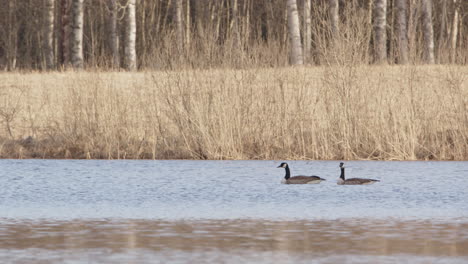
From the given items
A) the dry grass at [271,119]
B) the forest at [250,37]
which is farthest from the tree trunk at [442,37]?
→ the dry grass at [271,119]

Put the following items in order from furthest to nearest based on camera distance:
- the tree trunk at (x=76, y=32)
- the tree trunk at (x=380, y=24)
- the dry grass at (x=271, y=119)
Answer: the tree trunk at (x=76, y=32), the tree trunk at (x=380, y=24), the dry grass at (x=271, y=119)

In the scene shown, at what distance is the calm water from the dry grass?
75 cm

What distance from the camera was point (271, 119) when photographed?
15.8m

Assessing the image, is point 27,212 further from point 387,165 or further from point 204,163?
point 387,165

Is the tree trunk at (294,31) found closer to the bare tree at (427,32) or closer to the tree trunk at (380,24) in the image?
the tree trunk at (380,24)

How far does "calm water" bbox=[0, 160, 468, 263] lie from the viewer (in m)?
7.21

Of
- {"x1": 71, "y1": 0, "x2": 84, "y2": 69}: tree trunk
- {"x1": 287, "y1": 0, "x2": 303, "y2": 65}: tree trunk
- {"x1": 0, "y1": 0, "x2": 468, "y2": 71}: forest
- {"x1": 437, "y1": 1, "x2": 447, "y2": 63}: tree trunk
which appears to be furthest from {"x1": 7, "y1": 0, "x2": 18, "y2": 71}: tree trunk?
{"x1": 287, "y1": 0, "x2": 303, "y2": 65}: tree trunk

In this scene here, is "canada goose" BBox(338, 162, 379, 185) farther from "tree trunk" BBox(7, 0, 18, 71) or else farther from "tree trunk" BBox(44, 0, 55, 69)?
"tree trunk" BBox(7, 0, 18, 71)

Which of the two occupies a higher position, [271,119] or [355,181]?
[271,119]

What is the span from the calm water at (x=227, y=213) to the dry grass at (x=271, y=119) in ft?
2.46

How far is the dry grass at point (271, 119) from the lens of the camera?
1552 cm

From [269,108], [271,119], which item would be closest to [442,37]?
[269,108]

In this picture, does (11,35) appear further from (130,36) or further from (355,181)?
(355,181)

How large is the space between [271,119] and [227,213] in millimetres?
6374
